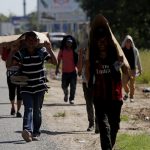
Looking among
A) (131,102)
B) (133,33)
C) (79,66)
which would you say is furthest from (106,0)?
(79,66)

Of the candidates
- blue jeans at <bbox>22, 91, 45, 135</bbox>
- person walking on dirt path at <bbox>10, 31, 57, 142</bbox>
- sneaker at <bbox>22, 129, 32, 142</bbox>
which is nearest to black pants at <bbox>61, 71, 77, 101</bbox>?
blue jeans at <bbox>22, 91, 45, 135</bbox>

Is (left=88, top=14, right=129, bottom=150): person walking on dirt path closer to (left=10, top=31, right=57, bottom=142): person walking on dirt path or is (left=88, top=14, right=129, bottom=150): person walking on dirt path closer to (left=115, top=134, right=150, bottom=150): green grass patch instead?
(left=115, top=134, right=150, bottom=150): green grass patch

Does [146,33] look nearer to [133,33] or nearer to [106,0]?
[133,33]

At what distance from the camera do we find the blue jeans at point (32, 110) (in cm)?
1096

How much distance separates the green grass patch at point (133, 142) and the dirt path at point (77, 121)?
1.22 feet

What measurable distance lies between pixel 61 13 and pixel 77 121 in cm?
7689

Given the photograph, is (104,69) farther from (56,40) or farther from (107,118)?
(56,40)

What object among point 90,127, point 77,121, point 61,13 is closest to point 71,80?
point 77,121

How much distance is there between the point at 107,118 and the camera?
903 centimetres

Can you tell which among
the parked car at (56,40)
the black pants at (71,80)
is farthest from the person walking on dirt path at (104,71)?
the parked car at (56,40)

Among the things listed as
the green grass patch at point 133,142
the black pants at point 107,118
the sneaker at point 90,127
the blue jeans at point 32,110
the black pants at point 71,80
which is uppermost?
the black pants at point 107,118

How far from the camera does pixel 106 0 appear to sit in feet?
198

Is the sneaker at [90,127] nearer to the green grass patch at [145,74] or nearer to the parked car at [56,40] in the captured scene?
the green grass patch at [145,74]

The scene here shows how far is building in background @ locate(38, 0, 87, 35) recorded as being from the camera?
3529 inches
